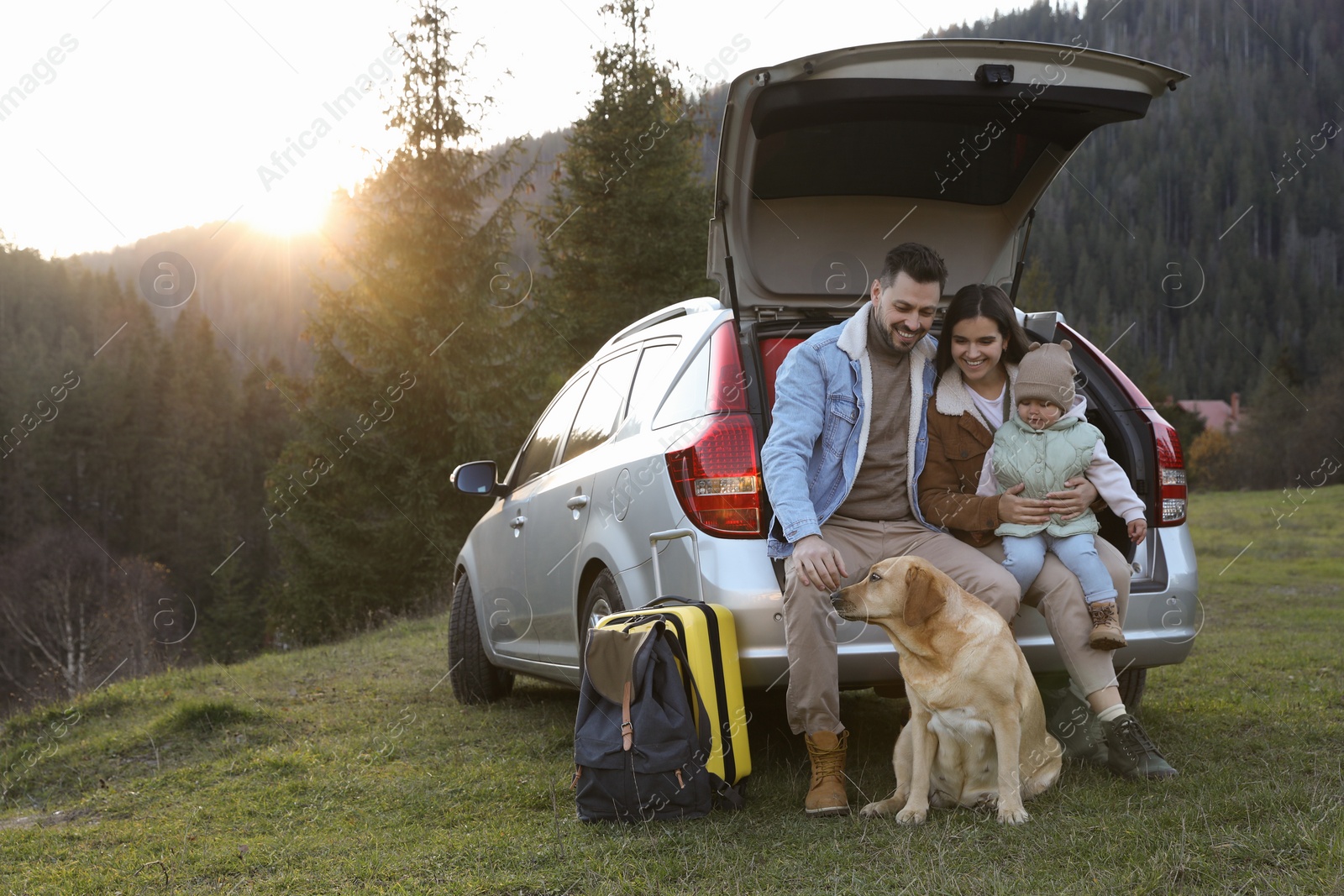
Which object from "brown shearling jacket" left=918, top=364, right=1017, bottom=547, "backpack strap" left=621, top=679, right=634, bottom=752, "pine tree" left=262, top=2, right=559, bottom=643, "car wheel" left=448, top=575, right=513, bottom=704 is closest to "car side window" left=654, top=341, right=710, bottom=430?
"brown shearling jacket" left=918, top=364, right=1017, bottom=547

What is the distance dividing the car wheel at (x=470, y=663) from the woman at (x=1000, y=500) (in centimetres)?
325

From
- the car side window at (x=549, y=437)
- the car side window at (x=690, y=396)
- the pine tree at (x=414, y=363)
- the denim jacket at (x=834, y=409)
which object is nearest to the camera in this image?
the denim jacket at (x=834, y=409)

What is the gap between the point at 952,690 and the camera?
3.11m

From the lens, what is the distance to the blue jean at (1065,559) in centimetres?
338

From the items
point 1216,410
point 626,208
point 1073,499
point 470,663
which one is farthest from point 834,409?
point 1216,410

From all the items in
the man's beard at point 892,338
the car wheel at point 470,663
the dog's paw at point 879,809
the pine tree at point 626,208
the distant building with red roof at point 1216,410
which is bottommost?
the distant building with red roof at point 1216,410

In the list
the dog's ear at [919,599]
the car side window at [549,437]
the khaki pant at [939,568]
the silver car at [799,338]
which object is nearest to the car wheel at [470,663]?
the silver car at [799,338]

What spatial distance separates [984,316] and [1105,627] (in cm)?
110

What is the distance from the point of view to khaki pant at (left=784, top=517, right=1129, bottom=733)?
3.27 m

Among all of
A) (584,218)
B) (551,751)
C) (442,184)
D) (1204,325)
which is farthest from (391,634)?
(1204,325)

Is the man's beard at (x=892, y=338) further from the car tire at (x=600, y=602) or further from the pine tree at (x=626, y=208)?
the pine tree at (x=626, y=208)

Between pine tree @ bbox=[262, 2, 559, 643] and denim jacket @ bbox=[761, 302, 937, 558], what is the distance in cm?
1816

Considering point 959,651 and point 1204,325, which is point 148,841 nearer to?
point 959,651

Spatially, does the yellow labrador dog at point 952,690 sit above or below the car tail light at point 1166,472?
below
